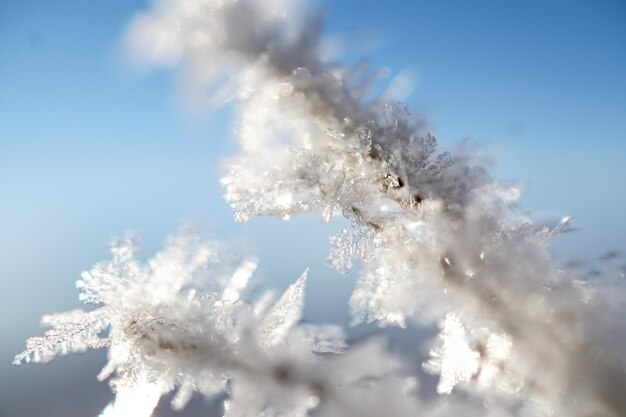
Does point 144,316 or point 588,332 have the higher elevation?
point 588,332

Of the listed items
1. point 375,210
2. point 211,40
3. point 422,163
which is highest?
point 211,40

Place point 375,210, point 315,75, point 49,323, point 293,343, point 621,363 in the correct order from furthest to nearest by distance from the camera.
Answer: point 293,343, point 621,363, point 375,210, point 315,75, point 49,323

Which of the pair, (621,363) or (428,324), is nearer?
(621,363)

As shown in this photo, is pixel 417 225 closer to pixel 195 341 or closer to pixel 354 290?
pixel 354 290

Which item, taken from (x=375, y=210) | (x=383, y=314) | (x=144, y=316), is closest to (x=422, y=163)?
(x=375, y=210)

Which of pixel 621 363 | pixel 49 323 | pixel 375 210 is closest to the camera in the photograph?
pixel 49 323

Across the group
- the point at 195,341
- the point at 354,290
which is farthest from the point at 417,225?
the point at 195,341

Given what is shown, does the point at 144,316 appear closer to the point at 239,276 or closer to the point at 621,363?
the point at 239,276
